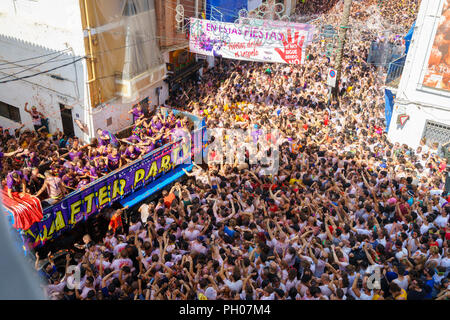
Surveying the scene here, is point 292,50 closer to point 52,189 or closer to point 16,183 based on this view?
point 52,189

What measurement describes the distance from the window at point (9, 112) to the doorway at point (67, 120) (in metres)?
2.78

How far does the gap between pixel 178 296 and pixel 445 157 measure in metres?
11.5

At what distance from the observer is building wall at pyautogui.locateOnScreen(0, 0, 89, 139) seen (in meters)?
13.3

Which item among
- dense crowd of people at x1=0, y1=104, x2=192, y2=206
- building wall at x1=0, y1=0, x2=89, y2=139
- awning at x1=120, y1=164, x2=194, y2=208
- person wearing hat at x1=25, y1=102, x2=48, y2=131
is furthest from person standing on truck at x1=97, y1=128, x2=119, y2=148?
person wearing hat at x1=25, y1=102, x2=48, y2=131

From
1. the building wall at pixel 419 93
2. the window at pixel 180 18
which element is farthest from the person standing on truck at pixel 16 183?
the building wall at pixel 419 93

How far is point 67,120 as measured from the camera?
14.9 meters

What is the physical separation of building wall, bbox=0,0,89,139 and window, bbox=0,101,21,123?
0.57 m

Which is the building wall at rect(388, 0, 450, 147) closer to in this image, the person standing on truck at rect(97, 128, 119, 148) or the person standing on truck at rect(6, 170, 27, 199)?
the person standing on truck at rect(97, 128, 119, 148)

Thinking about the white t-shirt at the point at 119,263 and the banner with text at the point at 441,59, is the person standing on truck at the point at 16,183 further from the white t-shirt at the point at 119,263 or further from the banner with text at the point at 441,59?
the banner with text at the point at 441,59

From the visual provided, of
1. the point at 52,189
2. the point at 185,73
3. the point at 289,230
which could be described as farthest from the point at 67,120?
the point at 289,230

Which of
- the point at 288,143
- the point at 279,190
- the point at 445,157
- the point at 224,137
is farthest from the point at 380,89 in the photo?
the point at 279,190

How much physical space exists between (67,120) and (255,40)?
307 inches

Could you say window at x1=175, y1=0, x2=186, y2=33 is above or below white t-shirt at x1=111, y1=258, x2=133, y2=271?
above

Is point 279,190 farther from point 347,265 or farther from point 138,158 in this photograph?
point 138,158
